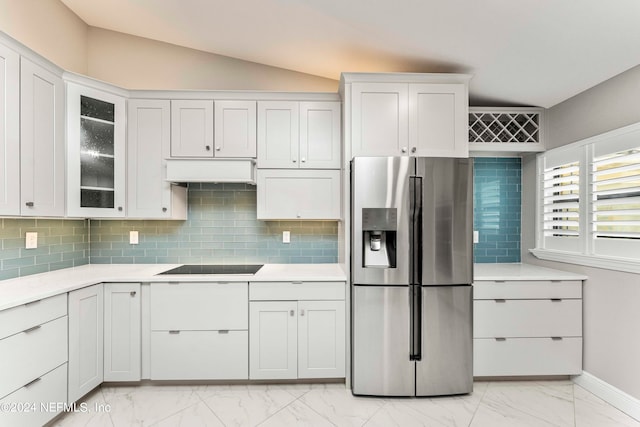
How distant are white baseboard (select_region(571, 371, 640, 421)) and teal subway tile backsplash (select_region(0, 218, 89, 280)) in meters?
4.32

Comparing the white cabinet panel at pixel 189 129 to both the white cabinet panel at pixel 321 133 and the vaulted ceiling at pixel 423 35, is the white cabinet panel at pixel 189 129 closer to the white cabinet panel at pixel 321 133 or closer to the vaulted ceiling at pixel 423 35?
the vaulted ceiling at pixel 423 35

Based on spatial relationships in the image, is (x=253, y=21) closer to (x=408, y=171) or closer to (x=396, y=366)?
(x=408, y=171)

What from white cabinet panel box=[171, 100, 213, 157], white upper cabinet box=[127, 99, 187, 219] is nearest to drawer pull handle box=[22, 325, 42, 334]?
white upper cabinet box=[127, 99, 187, 219]

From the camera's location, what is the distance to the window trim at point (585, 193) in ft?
7.00

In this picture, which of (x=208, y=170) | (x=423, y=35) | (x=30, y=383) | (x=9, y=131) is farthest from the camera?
(x=208, y=170)

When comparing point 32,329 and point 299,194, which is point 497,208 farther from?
point 32,329

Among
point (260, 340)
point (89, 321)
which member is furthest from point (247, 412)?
point (89, 321)

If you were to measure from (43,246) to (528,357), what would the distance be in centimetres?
392

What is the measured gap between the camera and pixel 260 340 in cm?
240

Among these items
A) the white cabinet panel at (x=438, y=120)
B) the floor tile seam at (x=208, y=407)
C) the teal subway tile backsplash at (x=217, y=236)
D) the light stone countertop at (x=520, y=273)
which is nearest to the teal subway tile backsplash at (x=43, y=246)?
the teal subway tile backsplash at (x=217, y=236)

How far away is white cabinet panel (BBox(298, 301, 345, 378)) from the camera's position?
2.40 metres

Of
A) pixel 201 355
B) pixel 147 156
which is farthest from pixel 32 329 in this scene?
pixel 147 156

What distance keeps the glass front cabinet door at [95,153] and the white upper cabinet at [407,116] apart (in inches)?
75.7

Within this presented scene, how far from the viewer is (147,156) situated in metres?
2.69
